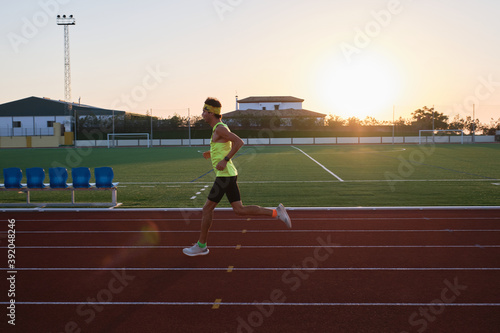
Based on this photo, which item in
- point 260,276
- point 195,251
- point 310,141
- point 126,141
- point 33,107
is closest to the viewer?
point 260,276

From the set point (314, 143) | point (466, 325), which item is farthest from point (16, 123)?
point (466, 325)

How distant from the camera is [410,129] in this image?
69.1 meters

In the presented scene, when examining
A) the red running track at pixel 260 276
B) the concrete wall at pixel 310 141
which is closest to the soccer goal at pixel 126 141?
the concrete wall at pixel 310 141

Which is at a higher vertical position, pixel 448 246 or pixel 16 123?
pixel 16 123

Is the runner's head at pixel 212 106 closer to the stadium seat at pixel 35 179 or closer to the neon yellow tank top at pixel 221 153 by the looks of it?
the neon yellow tank top at pixel 221 153

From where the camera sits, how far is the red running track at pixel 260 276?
420 centimetres

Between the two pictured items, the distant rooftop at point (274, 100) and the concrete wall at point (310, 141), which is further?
the distant rooftop at point (274, 100)

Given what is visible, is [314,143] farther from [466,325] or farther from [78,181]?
[466,325]

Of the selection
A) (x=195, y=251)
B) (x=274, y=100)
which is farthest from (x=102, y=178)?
(x=274, y=100)

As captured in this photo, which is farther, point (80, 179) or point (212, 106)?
point (80, 179)

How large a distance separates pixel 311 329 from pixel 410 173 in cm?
1623

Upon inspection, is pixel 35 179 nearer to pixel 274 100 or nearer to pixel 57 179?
pixel 57 179

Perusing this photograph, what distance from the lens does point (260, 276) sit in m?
5.45

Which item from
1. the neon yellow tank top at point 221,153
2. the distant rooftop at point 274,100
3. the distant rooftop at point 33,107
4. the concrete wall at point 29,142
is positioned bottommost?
the neon yellow tank top at point 221,153
